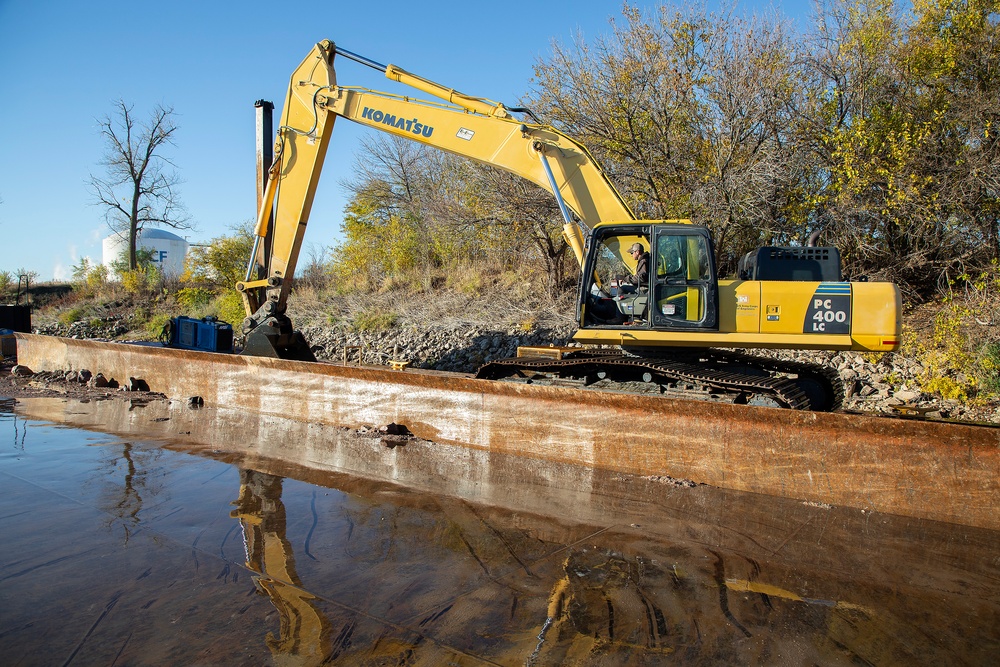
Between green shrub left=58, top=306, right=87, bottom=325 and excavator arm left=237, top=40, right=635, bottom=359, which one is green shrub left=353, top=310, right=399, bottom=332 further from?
green shrub left=58, top=306, right=87, bottom=325

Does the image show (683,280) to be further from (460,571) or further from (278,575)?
(278,575)

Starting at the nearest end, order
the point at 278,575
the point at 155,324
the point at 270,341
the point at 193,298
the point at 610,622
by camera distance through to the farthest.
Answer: the point at 610,622
the point at 278,575
the point at 270,341
the point at 155,324
the point at 193,298

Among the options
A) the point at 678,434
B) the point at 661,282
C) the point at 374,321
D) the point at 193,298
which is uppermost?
the point at 193,298

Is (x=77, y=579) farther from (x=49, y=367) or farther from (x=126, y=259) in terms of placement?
(x=126, y=259)

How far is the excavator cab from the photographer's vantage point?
19.2 ft

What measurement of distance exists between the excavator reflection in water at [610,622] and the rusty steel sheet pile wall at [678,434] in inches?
44.4

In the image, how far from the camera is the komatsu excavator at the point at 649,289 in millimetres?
5648

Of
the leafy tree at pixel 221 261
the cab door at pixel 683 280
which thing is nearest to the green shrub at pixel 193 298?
the leafy tree at pixel 221 261

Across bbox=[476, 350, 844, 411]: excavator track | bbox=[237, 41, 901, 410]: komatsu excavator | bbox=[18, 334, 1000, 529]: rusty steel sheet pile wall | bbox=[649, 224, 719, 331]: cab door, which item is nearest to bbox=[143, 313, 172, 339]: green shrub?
bbox=[237, 41, 901, 410]: komatsu excavator

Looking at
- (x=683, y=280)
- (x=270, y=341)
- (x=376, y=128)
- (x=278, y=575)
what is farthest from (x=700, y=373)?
(x=270, y=341)

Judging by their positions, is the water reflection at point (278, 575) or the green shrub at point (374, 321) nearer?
the water reflection at point (278, 575)

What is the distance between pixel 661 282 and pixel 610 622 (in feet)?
11.6

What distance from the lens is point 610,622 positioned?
120 inches

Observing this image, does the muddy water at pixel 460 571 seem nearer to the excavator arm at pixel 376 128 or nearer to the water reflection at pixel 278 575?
the water reflection at pixel 278 575
